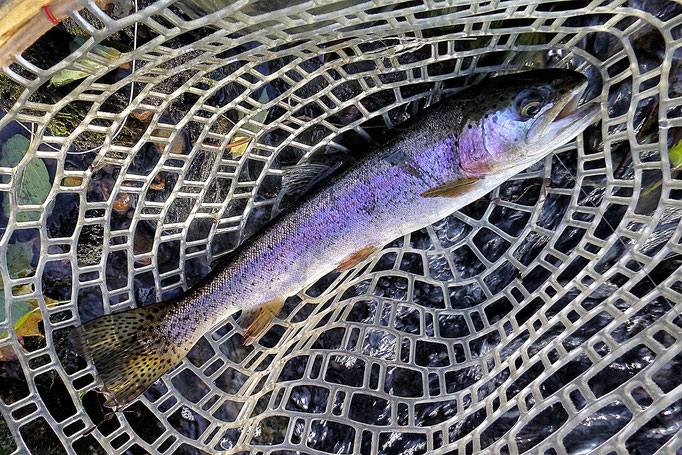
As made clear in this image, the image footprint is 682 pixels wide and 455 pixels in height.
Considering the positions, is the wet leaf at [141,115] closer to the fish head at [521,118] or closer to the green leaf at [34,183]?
the green leaf at [34,183]

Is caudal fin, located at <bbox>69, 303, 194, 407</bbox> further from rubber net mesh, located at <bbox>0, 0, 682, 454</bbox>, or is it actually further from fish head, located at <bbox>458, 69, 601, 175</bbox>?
fish head, located at <bbox>458, 69, 601, 175</bbox>

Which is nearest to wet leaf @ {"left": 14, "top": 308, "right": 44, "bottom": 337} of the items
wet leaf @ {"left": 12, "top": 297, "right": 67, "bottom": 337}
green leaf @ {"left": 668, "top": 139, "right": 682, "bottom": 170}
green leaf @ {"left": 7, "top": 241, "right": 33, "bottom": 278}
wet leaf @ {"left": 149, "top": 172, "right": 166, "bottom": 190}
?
wet leaf @ {"left": 12, "top": 297, "right": 67, "bottom": 337}

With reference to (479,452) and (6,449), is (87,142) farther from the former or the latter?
(479,452)

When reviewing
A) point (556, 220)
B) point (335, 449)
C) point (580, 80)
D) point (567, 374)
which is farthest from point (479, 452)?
point (580, 80)

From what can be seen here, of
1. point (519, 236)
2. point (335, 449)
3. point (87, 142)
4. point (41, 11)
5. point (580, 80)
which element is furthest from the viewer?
point (335, 449)

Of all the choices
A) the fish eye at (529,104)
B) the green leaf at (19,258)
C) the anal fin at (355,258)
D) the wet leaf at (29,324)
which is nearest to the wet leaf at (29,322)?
the wet leaf at (29,324)

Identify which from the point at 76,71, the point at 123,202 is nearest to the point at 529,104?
the point at 76,71
